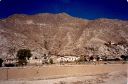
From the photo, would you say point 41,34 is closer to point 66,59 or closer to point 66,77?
point 66,77

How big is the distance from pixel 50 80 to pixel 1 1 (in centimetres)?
307

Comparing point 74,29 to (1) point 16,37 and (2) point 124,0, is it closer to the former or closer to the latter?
(1) point 16,37

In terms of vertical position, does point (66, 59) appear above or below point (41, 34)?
below

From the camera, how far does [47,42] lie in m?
6.44

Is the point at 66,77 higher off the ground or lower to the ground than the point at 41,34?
lower

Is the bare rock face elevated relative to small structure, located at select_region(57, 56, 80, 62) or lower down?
elevated

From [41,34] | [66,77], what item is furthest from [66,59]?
[66,77]

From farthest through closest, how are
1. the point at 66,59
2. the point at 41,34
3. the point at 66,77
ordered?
the point at 66,59 → the point at 41,34 → the point at 66,77

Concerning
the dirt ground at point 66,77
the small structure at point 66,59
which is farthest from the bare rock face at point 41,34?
the small structure at point 66,59

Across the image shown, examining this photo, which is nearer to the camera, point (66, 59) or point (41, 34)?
point (41, 34)

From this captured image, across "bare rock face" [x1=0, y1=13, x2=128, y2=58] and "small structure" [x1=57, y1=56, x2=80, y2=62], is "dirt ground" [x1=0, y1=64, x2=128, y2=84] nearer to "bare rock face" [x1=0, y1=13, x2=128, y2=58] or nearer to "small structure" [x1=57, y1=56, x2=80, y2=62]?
"bare rock face" [x1=0, y1=13, x2=128, y2=58]

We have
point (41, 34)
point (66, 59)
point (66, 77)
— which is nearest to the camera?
point (66, 77)

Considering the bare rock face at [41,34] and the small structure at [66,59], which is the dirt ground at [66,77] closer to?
the bare rock face at [41,34]

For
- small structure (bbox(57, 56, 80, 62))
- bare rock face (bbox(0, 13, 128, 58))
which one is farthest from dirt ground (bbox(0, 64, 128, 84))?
small structure (bbox(57, 56, 80, 62))
